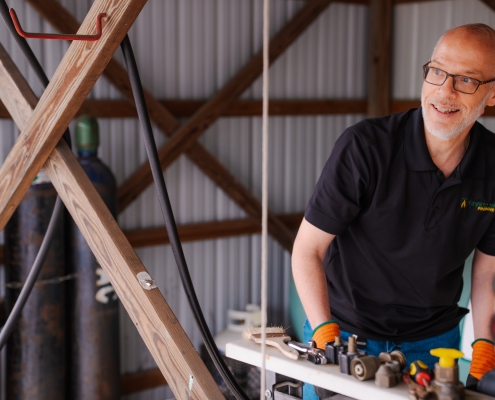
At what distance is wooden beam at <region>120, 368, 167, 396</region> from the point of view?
499cm

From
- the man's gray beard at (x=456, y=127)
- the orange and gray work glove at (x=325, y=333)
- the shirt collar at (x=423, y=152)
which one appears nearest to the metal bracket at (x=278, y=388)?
the orange and gray work glove at (x=325, y=333)

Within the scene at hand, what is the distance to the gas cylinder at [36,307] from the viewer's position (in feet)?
12.9

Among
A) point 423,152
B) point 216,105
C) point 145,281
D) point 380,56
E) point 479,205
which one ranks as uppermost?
point 380,56

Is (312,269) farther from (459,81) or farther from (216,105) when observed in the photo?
(216,105)

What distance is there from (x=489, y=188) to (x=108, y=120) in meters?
3.21

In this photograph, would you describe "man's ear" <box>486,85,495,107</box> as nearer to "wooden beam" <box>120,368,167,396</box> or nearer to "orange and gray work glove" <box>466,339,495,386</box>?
"orange and gray work glove" <box>466,339,495,386</box>

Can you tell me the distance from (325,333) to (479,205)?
24.9 inches

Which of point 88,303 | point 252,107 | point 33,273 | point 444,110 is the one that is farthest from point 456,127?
point 252,107

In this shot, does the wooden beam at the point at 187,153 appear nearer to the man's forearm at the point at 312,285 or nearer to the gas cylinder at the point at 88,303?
the gas cylinder at the point at 88,303

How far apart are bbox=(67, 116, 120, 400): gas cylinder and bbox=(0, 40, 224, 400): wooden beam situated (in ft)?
5.17

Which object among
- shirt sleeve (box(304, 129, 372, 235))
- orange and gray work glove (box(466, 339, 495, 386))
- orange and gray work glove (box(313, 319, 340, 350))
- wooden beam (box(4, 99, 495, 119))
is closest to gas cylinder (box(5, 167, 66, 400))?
wooden beam (box(4, 99, 495, 119))

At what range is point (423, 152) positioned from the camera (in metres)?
1.97

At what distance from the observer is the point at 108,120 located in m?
4.71

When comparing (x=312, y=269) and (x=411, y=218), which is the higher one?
(x=411, y=218)
